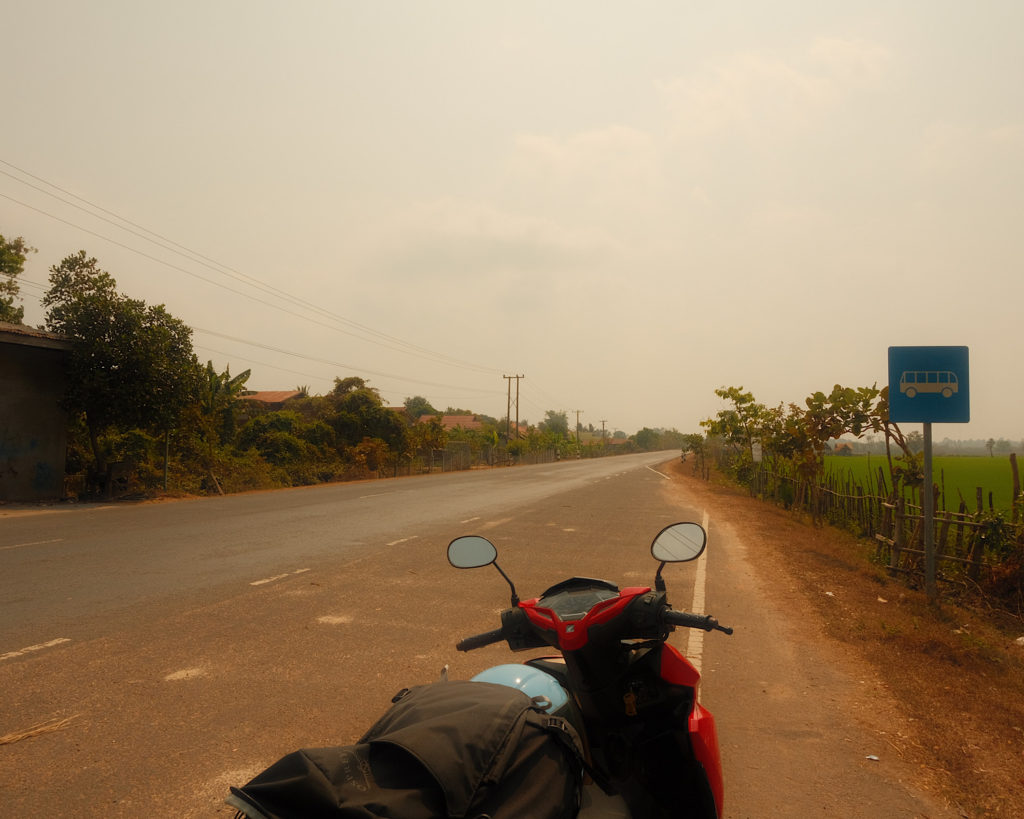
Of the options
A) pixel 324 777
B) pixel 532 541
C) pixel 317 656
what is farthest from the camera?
pixel 532 541

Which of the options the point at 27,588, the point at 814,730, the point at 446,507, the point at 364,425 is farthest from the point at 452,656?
the point at 364,425

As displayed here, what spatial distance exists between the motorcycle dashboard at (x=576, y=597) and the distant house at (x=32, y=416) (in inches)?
731

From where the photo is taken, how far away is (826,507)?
53.3ft

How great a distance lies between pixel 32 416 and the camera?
18.0 metres

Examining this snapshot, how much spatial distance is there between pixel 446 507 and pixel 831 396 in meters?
9.14

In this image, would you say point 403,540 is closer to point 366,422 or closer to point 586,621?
point 586,621

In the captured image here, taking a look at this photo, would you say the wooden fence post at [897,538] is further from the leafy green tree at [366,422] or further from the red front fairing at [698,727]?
the leafy green tree at [366,422]

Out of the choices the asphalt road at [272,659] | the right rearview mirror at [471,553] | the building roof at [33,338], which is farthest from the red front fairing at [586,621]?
the building roof at [33,338]

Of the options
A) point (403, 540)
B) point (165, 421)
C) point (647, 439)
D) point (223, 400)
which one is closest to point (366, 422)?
point (223, 400)

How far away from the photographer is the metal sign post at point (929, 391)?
7.64m

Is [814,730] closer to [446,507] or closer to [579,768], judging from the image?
[579,768]

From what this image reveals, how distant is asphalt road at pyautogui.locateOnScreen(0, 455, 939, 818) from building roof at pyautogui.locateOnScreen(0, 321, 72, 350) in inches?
286

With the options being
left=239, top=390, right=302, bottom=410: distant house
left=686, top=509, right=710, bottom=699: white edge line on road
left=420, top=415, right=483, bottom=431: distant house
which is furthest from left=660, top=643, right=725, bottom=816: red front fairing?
left=420, top=415, right=483, bottom=431: distant house

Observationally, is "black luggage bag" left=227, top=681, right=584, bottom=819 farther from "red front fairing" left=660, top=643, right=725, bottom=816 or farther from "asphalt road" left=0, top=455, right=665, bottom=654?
"asphalt road" left=0, top=455, right=665, bottom=654
